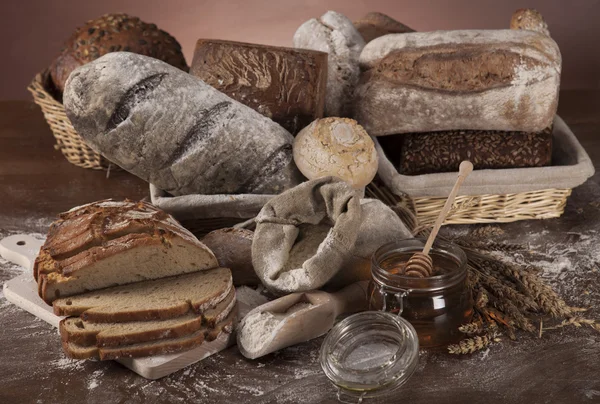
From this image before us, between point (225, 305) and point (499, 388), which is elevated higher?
point (225, 305)

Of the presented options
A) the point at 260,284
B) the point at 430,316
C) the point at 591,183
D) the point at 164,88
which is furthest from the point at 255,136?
the point at 591,183

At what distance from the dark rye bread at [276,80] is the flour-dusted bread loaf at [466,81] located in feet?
0.65

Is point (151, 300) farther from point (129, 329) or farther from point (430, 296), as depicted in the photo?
point (430, 296)

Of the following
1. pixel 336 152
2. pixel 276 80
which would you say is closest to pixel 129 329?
pixel 336 152

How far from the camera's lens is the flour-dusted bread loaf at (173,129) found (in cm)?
254

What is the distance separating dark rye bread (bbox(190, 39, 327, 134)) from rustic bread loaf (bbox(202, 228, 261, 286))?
612 millimetres

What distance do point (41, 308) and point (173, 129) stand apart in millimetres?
665

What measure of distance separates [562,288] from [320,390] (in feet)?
2.68

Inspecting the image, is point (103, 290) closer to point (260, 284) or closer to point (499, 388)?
point (260, 284)

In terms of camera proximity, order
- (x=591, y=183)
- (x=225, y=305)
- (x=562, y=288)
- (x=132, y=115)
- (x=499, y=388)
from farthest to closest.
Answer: (x=591, y=183) → (x=132, y=115) → (x=562, y=288) → (x=225, y=305) → (x=499, y=388)

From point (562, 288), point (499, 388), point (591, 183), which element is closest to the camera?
point (499, 388)

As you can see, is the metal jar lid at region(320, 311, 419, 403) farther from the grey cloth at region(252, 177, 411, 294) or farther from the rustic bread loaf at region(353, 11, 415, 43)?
the rustic bread loaf at region(353, 11, 415, 43)

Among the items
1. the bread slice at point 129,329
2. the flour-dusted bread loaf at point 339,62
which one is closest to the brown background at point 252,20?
the flour-dusted bread loaf at point 339,62

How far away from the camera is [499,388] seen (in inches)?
75.4
